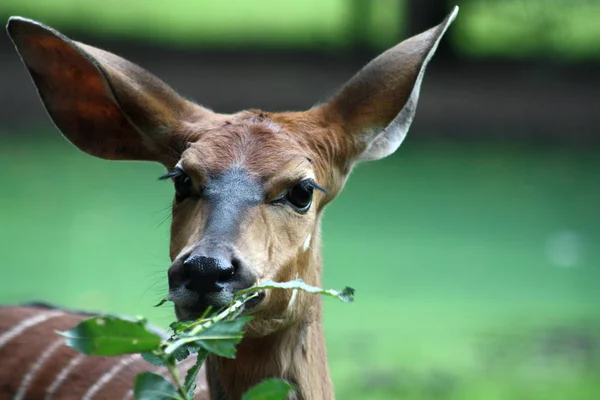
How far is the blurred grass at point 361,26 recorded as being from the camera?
12992mm

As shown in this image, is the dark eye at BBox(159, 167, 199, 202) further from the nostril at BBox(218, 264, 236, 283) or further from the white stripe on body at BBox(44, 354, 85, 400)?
the white stripe on body at BBox(44, 354, 85, 400)

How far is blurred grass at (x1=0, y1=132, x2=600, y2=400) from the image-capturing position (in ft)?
21.4

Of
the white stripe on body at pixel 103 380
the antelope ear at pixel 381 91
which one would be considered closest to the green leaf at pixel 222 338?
the antelope ear at pixel 381 91

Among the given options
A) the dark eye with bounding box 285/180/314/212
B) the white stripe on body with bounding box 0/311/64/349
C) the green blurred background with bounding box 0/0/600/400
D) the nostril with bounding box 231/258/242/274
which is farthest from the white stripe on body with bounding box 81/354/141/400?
the nostril with bounding box 231/258/242/274

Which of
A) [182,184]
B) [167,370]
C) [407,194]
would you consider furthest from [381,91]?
[407,194]

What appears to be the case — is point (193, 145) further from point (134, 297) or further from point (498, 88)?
point (498, 88)

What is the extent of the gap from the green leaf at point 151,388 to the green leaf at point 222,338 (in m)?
0.07

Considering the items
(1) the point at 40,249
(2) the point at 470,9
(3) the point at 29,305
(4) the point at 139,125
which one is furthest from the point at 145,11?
(4) the point at 139,125

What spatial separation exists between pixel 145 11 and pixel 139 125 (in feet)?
37.6

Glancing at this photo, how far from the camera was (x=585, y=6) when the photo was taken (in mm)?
13297

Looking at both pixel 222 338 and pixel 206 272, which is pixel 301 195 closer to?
pixel 206 272

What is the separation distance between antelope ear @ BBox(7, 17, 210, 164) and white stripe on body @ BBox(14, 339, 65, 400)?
0.85 meters

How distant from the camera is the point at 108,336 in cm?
215

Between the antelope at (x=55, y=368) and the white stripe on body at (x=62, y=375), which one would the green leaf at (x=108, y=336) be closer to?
the antelope at (x=55, y=368)
